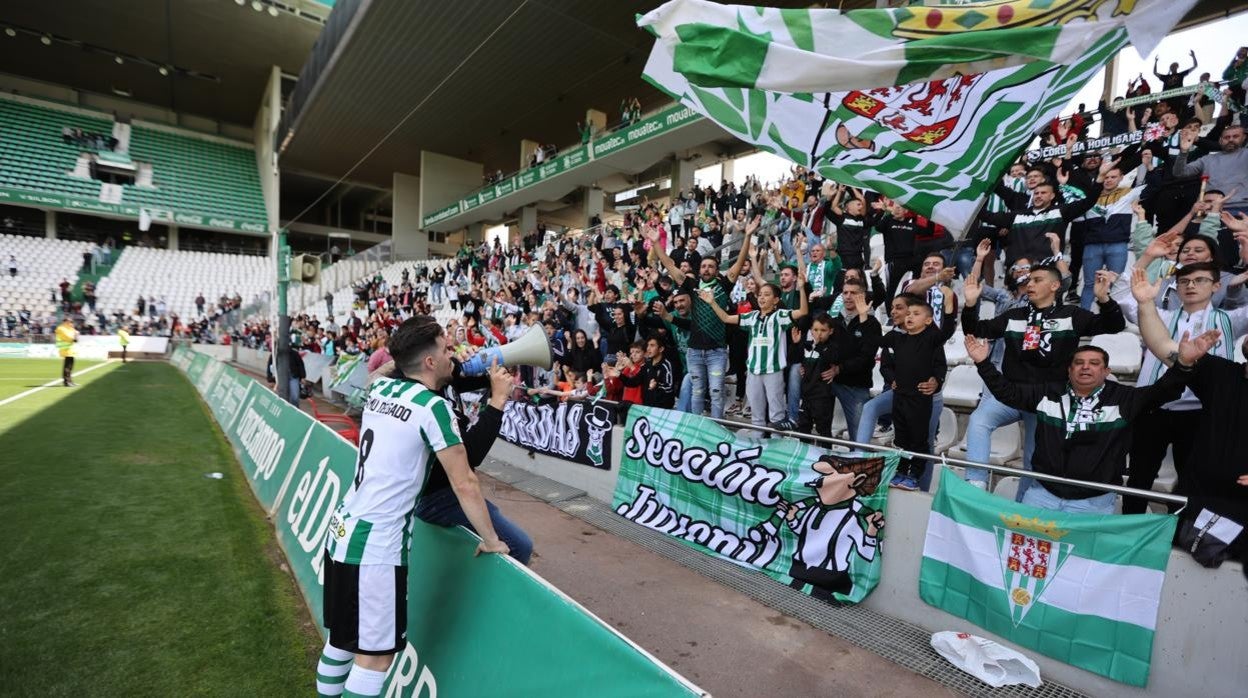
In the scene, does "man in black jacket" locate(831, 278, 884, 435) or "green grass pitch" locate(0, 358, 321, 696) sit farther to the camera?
"man in black jacket" locate(831, 278, 884, 435)

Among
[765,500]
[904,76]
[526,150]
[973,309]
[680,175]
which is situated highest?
[526,150]

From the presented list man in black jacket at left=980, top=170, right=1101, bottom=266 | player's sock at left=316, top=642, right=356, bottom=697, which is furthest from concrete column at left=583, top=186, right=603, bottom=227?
player's sock at left=316, top=642, right=356, bottom=697

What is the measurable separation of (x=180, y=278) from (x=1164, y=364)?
4656 cm

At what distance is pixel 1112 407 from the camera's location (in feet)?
12.2

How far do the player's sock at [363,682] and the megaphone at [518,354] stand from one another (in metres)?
1.45

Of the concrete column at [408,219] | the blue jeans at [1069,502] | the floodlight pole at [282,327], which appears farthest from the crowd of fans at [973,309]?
the concrete column at [408,219]

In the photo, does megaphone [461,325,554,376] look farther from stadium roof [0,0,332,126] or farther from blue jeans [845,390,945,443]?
stadium roof [0,0,332,126]

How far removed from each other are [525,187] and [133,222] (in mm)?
34851

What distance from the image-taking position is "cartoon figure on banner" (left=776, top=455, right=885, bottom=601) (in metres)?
4.63

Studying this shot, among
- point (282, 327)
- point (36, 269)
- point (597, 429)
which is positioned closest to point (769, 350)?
point (597, 429)

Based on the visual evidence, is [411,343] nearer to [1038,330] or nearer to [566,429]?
[1038,330]

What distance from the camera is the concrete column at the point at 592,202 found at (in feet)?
84.8

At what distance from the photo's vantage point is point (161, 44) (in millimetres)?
33656

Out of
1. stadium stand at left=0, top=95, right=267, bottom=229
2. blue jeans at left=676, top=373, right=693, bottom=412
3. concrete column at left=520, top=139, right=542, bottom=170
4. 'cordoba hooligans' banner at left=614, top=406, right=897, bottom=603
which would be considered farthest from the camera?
stadium stand at left=0, top=95, right=267, bottom=229
